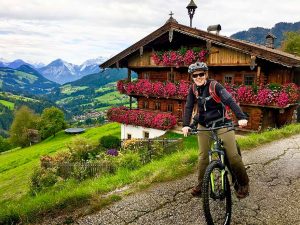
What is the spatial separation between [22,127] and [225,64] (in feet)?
268

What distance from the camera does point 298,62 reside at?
65.9 feet

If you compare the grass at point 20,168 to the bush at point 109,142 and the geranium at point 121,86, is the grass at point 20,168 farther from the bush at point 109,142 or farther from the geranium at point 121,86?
the geranium at point 121,86

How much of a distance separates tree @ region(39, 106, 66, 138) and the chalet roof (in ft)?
209

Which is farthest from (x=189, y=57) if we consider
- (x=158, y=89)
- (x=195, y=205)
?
A: (x=195, y=205)

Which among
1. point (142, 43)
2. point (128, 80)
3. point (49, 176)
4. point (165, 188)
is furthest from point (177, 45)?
point (165, 188)

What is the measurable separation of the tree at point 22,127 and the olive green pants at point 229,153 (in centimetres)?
8982

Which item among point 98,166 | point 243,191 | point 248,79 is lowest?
point 98,166

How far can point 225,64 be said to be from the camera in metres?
24.4

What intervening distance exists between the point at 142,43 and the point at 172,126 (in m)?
8.02

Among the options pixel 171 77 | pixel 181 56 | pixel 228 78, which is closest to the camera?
pixel 228 78

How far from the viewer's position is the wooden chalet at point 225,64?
73.4ft

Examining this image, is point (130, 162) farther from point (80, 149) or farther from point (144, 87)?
point (144, 87)

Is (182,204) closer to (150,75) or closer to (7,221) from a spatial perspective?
(7,221)

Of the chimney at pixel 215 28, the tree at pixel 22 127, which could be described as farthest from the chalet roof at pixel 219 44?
the tree at pixel 22 127
